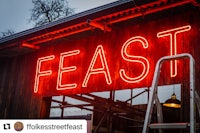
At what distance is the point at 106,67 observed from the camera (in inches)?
284

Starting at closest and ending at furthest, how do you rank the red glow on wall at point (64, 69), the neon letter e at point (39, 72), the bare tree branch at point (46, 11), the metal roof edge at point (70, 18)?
the metal roof edge at point (70, 18), the red glow on wall at point (64, 69), the neon letter e at point (39, 72), the bare tree branch at point (46, 11)

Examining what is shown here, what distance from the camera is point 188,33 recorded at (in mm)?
6277

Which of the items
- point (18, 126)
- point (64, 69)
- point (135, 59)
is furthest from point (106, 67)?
point (18, 126)

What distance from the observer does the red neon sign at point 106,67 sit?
660cm

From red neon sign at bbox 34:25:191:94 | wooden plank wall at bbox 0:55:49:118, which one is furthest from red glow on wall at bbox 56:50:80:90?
wooden plank wall at bbox 0:55:49:118

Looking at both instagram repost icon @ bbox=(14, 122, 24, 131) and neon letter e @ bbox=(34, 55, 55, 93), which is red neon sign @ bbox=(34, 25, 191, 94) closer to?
neon letter e @ bbox=(34, 55, 55, 93)

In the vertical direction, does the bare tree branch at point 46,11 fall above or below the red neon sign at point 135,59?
above
